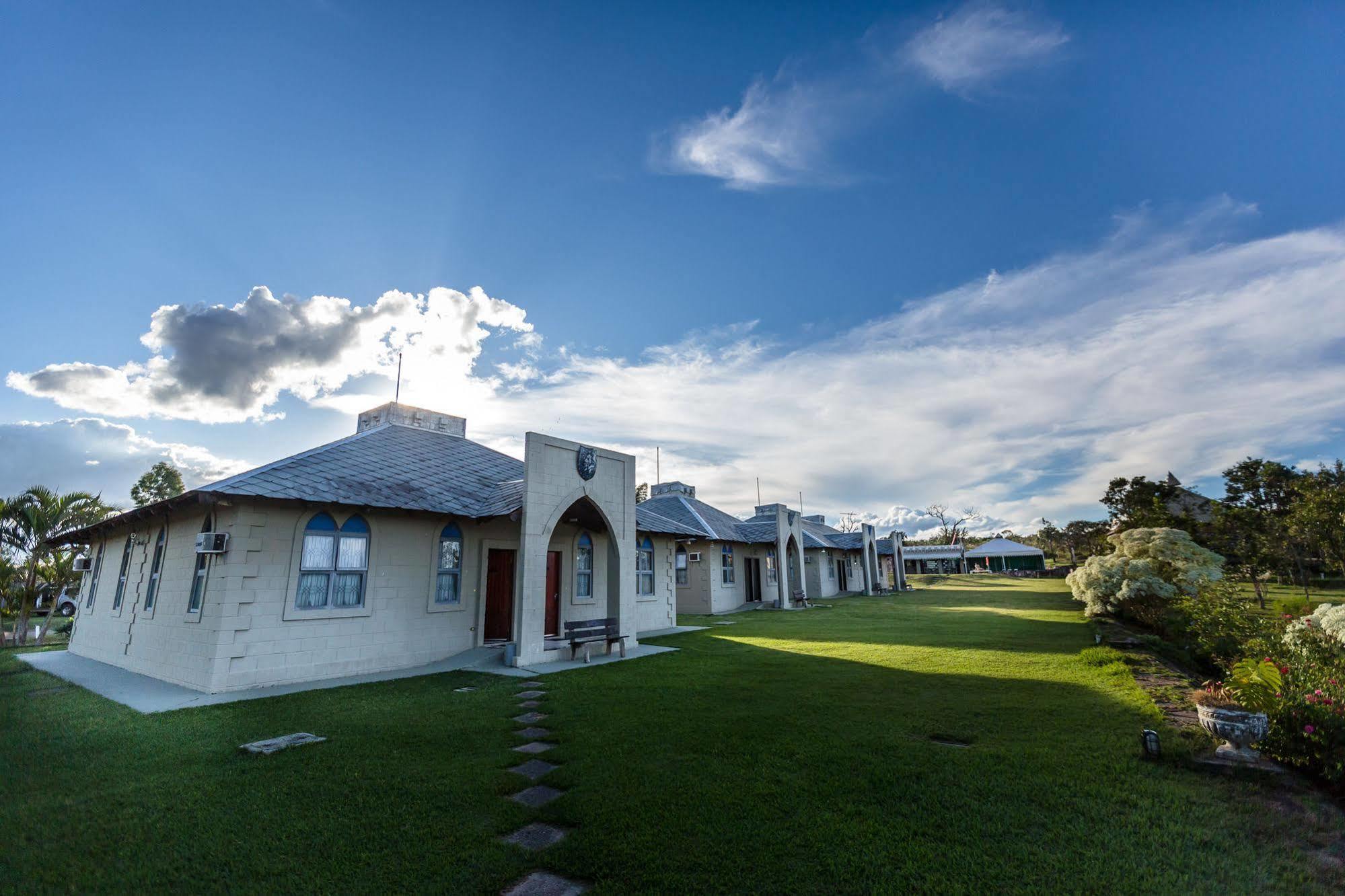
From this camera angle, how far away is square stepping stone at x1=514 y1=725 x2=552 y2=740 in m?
6.35

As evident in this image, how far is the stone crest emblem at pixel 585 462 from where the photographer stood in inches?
483

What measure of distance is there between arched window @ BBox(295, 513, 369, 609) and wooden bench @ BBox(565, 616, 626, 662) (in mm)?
3969

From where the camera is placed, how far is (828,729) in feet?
20.1

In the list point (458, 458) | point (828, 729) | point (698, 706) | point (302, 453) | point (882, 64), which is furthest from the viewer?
point (458, 458)

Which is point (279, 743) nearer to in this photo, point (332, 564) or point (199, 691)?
point (199, 691)

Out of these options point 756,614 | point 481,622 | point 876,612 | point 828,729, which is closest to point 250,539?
point 481,622

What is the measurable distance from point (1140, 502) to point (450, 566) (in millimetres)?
37200

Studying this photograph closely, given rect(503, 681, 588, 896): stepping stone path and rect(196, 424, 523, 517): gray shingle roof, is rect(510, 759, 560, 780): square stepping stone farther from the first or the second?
rect(196, 424, 523, 517): gray shingle roof

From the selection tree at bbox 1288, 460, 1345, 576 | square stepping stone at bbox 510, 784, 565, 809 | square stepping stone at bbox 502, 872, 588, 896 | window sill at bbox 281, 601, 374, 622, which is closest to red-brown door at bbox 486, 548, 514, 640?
window sill at bbox 281, 601, 374, 622

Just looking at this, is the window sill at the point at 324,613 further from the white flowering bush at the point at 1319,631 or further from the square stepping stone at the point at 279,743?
the white flowering bush at the point at 1319,631

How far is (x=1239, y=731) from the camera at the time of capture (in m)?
4.82

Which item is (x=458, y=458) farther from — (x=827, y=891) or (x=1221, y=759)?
(x=1221, y=759)

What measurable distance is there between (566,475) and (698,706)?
601 centimetres

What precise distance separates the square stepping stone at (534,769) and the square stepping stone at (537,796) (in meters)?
0.24
